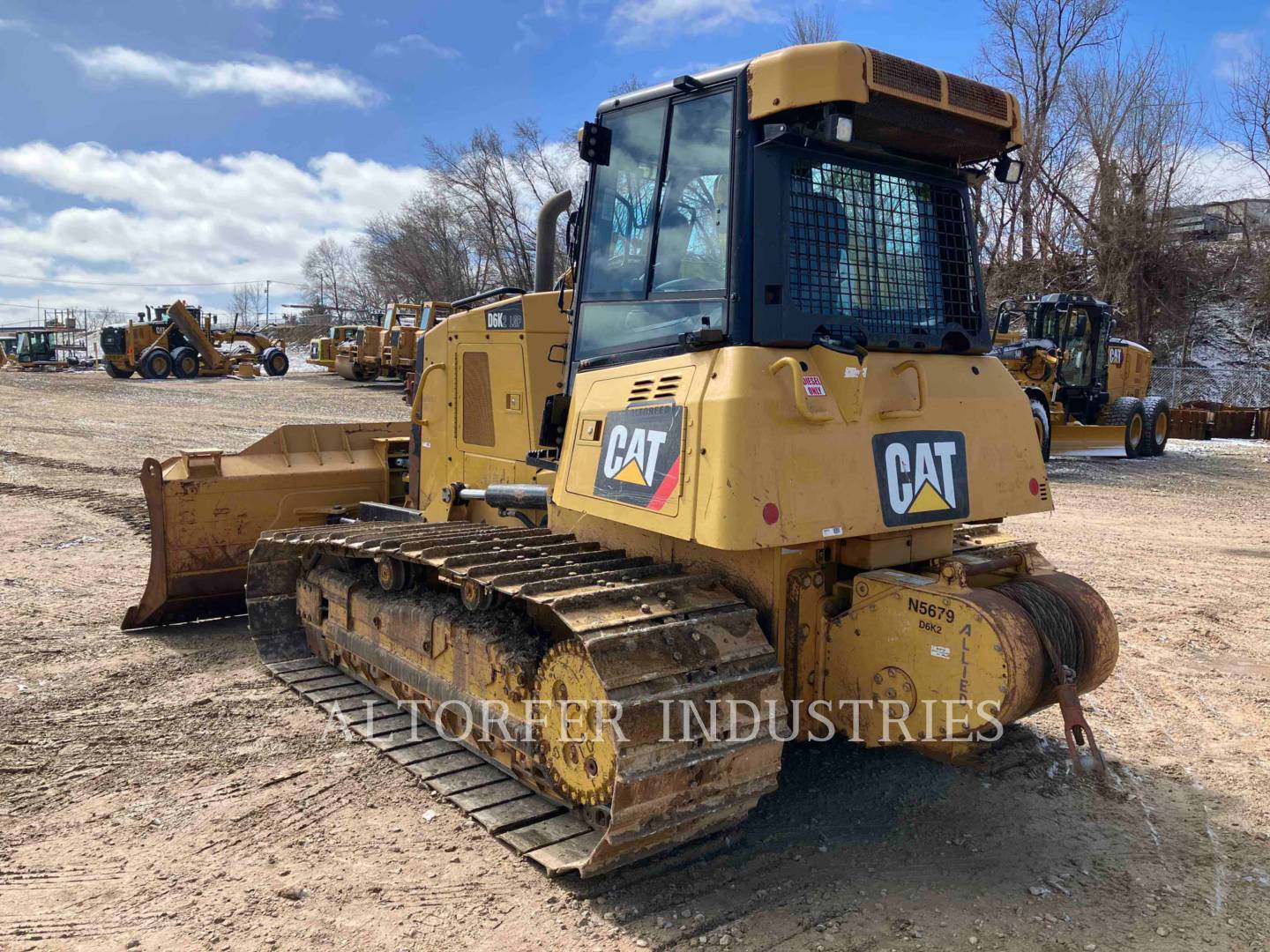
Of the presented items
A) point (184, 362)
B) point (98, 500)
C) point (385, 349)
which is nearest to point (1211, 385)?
point (385, 349)

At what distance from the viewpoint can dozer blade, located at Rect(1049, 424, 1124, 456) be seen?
56.5 ft

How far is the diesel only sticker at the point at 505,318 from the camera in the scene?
546cm

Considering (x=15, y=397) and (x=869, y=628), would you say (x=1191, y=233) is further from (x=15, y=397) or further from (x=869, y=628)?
(x=15, y=397)

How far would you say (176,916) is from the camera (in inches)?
126

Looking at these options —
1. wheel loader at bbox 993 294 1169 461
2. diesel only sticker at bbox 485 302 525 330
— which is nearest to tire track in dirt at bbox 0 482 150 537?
diesel only sticker at bbox 485 302 525 330

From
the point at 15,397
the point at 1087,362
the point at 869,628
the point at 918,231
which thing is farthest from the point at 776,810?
the point at 15,397

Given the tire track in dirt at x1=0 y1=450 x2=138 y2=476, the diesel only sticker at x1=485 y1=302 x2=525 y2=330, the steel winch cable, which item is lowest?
the tire track in dirt at x1=0 y1=450 x2=138 y2=476

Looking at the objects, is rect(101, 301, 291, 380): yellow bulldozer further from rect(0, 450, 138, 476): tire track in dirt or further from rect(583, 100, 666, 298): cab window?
rect(583, 100, 666, 298): cab window

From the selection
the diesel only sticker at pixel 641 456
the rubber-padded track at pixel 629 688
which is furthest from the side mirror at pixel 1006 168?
the rubber-padded track at pixel 629 688

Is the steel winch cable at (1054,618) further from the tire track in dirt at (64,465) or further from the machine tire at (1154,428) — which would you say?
the machine tire at (1154,428)

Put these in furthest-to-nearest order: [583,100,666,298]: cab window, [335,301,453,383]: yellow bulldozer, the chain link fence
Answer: [335,301,453,383]: yellow bulldozer → the chain link fence → [583,100,666,298]: cab window

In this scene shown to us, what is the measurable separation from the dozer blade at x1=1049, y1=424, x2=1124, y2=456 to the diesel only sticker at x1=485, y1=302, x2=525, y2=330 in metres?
14.1

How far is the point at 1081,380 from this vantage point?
18.5m

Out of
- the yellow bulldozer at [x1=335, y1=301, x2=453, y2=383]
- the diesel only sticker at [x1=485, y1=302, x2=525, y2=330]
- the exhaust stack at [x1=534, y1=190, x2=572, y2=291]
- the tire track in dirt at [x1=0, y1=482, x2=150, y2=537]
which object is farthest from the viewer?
the yellow bulldozer at [x1=335, y1=301, x2=453, y2=383]
